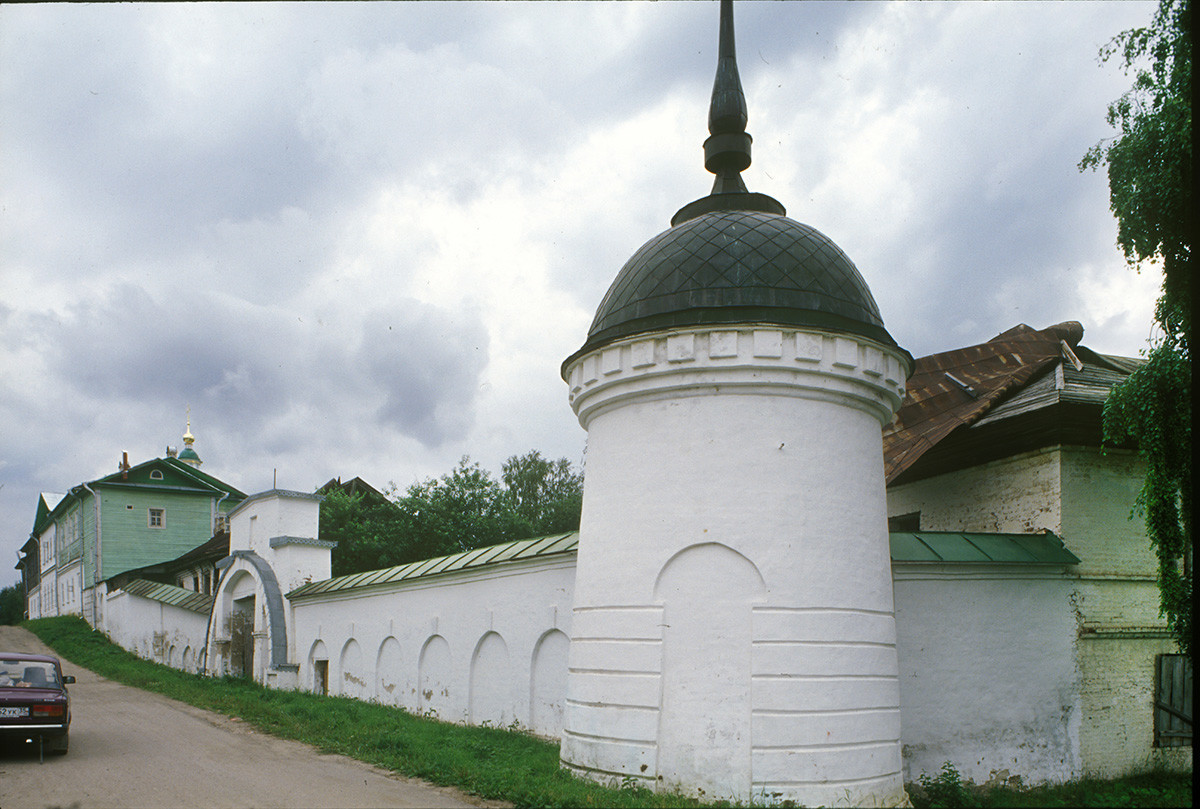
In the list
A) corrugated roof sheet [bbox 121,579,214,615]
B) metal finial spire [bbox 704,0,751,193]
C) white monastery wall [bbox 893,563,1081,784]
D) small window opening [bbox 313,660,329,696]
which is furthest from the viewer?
corrugated roof sheet [bbox 121,579,214,615]

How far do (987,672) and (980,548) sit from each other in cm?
142

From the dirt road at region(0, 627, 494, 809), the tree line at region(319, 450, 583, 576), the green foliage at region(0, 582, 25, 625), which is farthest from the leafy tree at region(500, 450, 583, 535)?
the green foliage at region(0, 582, 25, 625)

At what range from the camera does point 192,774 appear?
9.60 m

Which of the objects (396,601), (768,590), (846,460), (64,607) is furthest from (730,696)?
(64,607)

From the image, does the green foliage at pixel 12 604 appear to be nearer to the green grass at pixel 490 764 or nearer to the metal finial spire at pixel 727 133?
the green grass at pixel 490 764

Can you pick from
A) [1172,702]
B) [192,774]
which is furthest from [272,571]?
[1172,702]

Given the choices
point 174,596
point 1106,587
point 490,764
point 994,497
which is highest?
point 994,497

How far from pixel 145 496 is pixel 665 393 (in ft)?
119

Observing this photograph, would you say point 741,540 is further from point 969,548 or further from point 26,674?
point 26,674

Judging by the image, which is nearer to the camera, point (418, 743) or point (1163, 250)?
point (1163, 250)

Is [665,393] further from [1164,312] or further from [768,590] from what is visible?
[1164,312]

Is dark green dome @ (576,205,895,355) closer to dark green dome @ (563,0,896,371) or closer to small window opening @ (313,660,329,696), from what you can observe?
dark green dome @ (563,0,896,371)

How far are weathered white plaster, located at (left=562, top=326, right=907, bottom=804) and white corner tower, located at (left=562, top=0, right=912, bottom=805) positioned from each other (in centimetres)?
2

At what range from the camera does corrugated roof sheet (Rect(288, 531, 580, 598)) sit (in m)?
12.1
